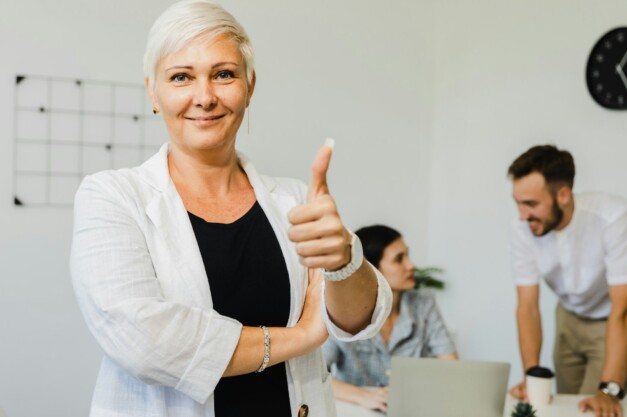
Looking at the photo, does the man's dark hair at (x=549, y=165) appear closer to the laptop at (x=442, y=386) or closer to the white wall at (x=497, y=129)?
the white wall at (x=497, y=129)

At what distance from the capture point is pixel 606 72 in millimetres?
3975

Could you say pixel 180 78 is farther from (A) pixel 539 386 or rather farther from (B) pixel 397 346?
(B) pixel 397 346

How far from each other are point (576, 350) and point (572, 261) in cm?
52

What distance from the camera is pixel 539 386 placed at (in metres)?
2.57

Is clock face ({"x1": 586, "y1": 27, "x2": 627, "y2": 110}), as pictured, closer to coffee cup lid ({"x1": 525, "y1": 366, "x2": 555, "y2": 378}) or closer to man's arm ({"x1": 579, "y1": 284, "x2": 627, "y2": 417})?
man's arm ({"x1": 579, "y1": 284, "x2": 627, "y2": 417})

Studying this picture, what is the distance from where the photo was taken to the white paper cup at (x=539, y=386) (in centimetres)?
257

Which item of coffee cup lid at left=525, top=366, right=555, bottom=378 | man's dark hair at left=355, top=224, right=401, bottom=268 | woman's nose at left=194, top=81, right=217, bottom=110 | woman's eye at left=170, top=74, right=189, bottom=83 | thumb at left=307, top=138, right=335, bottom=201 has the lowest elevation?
coffee cup lid at left=525, top=366, right=555, bottom=378

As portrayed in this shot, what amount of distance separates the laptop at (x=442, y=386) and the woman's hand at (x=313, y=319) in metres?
0.68

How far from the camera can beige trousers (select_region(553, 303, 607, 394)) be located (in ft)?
11.4

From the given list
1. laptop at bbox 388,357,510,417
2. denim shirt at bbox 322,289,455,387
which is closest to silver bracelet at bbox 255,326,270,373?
laptop at bbox 388,357,510,417

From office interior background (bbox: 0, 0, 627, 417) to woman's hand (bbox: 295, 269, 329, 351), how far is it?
2.87 m

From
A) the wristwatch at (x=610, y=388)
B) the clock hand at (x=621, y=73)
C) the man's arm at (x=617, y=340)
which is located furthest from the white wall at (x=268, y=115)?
the wristwatch at (x=610, y=388)

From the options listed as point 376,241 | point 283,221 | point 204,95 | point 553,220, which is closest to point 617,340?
point 553,220

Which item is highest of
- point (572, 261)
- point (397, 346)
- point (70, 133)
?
point (70, 133)
